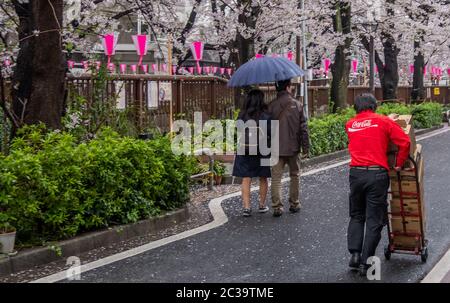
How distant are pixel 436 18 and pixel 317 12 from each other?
13.3m

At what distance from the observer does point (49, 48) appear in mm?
9242

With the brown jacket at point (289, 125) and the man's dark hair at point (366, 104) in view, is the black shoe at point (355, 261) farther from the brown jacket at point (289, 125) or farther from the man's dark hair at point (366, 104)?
the brown jacket at point (289, 125)

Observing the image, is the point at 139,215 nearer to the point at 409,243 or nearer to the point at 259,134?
the point at 259,134

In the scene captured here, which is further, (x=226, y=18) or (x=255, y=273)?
(x=226, y=18)

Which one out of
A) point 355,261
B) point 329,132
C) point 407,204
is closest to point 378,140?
point 407,204

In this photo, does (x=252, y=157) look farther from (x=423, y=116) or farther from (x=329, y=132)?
(x=423, y=116)

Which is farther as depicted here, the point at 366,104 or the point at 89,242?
the point at 89,242

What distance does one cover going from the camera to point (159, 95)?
46.7 ft

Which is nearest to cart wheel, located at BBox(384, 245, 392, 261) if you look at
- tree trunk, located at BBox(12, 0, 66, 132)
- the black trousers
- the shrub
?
the black trousers

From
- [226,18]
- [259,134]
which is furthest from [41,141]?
[226,18]

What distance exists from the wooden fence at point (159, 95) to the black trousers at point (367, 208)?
20.2ft

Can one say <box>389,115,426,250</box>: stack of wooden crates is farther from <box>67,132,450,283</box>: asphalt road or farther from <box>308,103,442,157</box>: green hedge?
<box>308,103,442,157</box>: green hedge

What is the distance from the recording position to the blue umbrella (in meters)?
9.50

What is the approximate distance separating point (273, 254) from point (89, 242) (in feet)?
6.81
